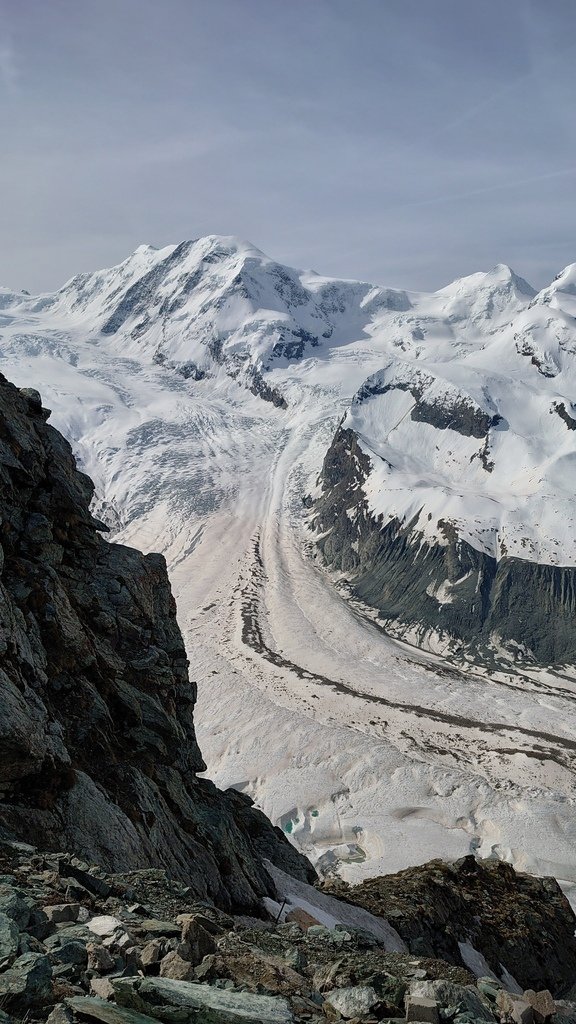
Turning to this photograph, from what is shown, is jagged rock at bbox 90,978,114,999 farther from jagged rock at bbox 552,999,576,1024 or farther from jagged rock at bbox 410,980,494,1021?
jagged rock at bbox 552,999,576,1024

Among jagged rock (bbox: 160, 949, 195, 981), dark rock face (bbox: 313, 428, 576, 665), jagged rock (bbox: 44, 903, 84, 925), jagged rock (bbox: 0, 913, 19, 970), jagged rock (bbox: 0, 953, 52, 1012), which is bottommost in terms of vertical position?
jagged rock (bbox: 44, 903, 84, 925)

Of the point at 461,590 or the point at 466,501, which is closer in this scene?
the point at 461,590

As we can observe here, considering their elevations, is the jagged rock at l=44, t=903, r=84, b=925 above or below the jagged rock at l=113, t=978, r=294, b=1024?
below

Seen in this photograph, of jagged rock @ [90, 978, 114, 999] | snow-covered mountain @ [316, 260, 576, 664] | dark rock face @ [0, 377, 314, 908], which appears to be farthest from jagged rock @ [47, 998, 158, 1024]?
snow-covered mountain @ [316, 260, 576, 664]

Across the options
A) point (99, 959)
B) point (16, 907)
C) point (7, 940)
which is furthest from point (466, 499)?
point (7, 940)

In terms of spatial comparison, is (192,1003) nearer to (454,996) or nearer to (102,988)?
(102,988)

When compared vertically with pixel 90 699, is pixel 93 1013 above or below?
above

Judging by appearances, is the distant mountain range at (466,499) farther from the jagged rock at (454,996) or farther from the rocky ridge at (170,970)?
the jagged rock at (454,996)
